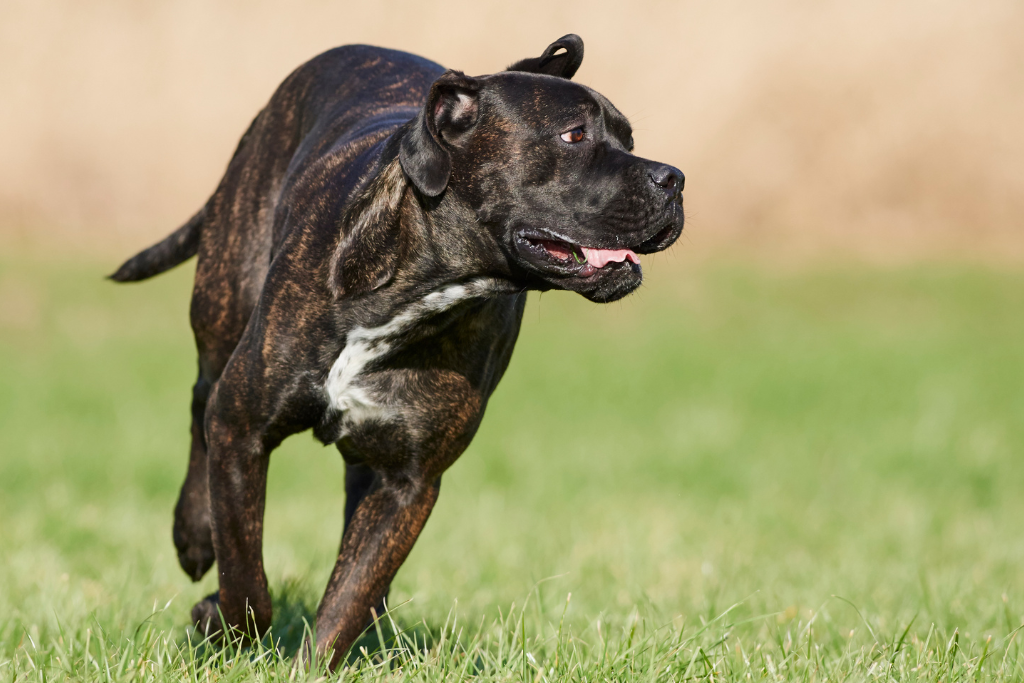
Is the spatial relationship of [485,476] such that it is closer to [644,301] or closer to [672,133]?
[644,301]

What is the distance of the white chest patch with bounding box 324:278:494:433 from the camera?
146 inches

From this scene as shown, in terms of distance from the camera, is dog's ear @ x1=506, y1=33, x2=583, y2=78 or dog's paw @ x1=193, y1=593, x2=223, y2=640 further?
dog's paw @ x1=193, y1=593, x2=223, y2=640

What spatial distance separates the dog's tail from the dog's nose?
7.78 feet

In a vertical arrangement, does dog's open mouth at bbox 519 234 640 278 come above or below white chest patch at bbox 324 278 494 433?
above

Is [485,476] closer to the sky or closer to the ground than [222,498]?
closer to the ground

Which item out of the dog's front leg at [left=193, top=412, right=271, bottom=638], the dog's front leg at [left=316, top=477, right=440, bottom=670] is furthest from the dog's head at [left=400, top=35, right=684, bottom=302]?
the dog's front leg at [left=193, top=412, right=271, bottom=638]

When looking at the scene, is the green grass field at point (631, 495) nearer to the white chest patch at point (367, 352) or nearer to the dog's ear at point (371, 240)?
the white chest patch at point (367, 352)

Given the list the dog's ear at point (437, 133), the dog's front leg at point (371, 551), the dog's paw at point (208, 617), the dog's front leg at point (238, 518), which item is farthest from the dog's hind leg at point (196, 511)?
the dog's ear at point (437, 133)

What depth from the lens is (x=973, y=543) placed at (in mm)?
7145

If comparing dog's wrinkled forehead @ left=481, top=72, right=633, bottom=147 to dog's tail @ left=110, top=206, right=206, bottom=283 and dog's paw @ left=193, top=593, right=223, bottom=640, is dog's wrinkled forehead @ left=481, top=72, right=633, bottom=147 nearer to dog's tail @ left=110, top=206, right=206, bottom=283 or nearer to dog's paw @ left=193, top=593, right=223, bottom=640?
dog's paw @ left=193, top=593, right=223, bottom=640

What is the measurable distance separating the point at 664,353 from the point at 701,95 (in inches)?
232

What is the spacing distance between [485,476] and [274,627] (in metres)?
5.38

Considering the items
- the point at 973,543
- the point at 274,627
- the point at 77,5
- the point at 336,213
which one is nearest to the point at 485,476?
the point at 973,543

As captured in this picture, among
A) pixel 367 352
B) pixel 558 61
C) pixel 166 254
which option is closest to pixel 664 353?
pixel 166 254
